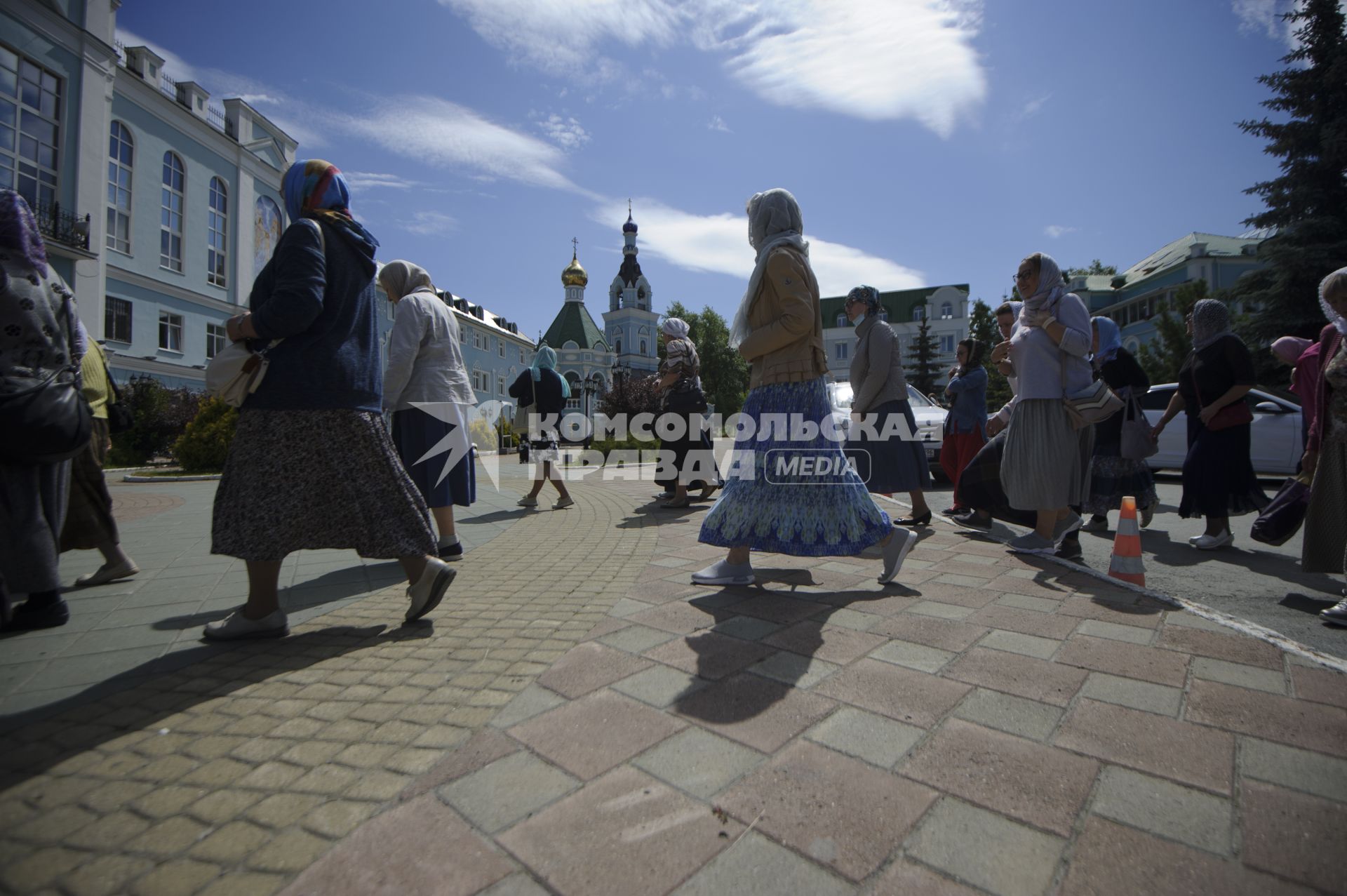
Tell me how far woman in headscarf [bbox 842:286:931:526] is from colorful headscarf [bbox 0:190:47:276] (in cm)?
517

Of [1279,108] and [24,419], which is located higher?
[1279,108]

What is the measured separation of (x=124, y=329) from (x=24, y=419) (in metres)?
28.8

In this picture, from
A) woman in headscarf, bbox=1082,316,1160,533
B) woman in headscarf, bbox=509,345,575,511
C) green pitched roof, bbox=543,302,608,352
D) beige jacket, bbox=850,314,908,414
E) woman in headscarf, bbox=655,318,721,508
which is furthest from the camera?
green pitched roof, bbox=543,302,608,352

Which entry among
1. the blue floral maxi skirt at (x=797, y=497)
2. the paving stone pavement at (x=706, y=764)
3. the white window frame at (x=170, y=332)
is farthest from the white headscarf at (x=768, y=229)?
the white window frame at (x=170, y=332)

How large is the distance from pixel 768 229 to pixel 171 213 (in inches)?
1317

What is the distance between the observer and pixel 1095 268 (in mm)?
68125

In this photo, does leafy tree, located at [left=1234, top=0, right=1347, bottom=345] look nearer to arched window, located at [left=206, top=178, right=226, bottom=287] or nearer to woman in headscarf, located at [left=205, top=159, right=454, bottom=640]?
woman in headscarf, located at [left=205, top=159, right=454, bottom=640]

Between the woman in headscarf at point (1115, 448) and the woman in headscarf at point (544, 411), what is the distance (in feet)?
17.5

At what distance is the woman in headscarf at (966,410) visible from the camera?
21.3 ft

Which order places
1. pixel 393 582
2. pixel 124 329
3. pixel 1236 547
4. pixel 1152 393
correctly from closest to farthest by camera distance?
pixel 393 582
pixel 1236 547
pixel 1152 393
pixel 124 329

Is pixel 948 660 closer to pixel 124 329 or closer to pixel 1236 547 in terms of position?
pixel 1236 547

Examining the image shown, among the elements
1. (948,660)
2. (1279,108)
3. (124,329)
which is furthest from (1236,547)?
(124,329)

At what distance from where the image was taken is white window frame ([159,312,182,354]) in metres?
26.8

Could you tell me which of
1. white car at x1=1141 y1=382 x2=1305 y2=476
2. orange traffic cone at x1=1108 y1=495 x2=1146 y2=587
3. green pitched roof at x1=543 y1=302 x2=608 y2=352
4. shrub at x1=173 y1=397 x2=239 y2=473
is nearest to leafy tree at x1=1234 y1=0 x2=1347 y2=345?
white car at x1=1141 y1=382 x2=1305 y2=476
